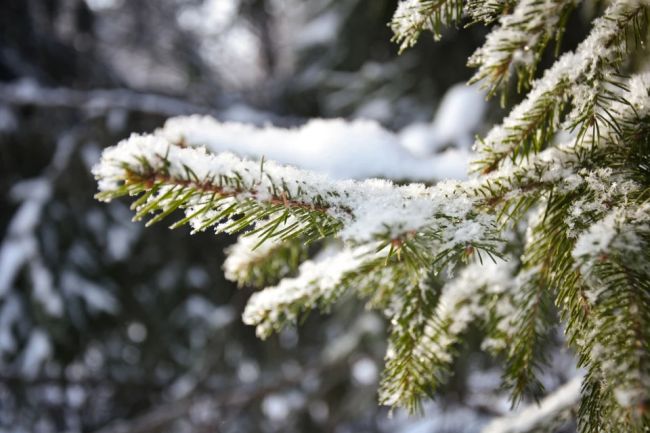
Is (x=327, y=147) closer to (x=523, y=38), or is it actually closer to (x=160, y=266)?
(x=523, y=38)

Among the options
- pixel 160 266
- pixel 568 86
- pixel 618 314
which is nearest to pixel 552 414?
pixel 618 314

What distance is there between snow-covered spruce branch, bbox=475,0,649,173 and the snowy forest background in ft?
5.45

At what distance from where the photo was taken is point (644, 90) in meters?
0.72

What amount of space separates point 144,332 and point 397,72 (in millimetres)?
3192

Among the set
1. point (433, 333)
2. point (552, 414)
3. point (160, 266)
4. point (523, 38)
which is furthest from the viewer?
point (160, 266)

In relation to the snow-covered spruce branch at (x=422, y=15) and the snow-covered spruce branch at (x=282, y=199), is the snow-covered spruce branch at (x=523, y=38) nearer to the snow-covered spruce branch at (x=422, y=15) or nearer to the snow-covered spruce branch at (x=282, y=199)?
the snow-covered spruce branch at (x=422, y=15)

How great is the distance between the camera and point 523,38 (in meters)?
0.66

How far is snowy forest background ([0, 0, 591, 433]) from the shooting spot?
311cm

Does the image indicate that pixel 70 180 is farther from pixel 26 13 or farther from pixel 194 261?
pixel 26 13

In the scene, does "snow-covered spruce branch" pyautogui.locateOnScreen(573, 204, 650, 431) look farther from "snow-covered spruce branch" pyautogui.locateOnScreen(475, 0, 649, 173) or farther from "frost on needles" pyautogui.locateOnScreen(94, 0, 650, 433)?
"snow-covered spruce branch" pyautogui.locateOnScreen(475, 0, 649, 173)

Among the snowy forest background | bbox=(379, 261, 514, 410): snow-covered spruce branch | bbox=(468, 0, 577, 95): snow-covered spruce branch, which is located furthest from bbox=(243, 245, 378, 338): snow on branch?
the snowy forest background

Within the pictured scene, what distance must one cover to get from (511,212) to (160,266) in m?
3.87

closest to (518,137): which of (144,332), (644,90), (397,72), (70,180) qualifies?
(644,90)

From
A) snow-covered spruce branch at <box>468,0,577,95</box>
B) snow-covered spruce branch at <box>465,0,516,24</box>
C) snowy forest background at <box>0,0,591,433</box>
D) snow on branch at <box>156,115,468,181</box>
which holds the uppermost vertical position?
snow-covered spruce branch at <box>465,0,516,24</box>
